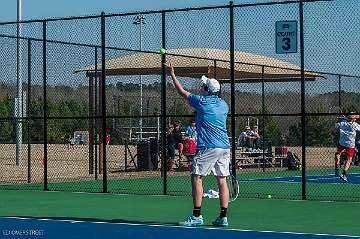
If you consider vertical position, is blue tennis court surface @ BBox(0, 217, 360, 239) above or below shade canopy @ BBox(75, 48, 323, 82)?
below

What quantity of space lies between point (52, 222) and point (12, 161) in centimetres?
2609

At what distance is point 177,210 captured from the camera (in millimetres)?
17297

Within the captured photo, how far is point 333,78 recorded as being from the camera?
108 ft

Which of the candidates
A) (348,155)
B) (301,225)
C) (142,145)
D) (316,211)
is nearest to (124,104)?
(142,145)

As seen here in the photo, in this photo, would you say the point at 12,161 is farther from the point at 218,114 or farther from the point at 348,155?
the point at 218,114

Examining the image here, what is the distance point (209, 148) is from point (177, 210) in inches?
129

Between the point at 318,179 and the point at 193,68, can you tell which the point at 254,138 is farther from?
the point at 318,179

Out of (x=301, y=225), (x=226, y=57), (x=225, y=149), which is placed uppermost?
(x=226, y=57)

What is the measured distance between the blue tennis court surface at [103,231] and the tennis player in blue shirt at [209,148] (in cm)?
76

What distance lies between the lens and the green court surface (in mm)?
14812

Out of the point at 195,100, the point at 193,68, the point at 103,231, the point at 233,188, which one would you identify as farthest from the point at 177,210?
the point at 193,68

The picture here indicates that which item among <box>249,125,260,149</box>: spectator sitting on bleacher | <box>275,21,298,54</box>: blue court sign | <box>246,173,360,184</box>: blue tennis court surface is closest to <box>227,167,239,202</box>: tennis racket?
<box>275,21,298,54</box>: blue court sign

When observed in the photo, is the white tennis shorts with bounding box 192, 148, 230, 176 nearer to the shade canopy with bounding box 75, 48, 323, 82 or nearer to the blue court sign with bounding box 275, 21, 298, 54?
the blue court sign with bounding box 275, 21, 298, 54

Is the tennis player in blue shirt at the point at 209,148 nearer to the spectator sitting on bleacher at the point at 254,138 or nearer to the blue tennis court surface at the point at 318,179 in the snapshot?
the blue tennis court surface at the point at 318,179
